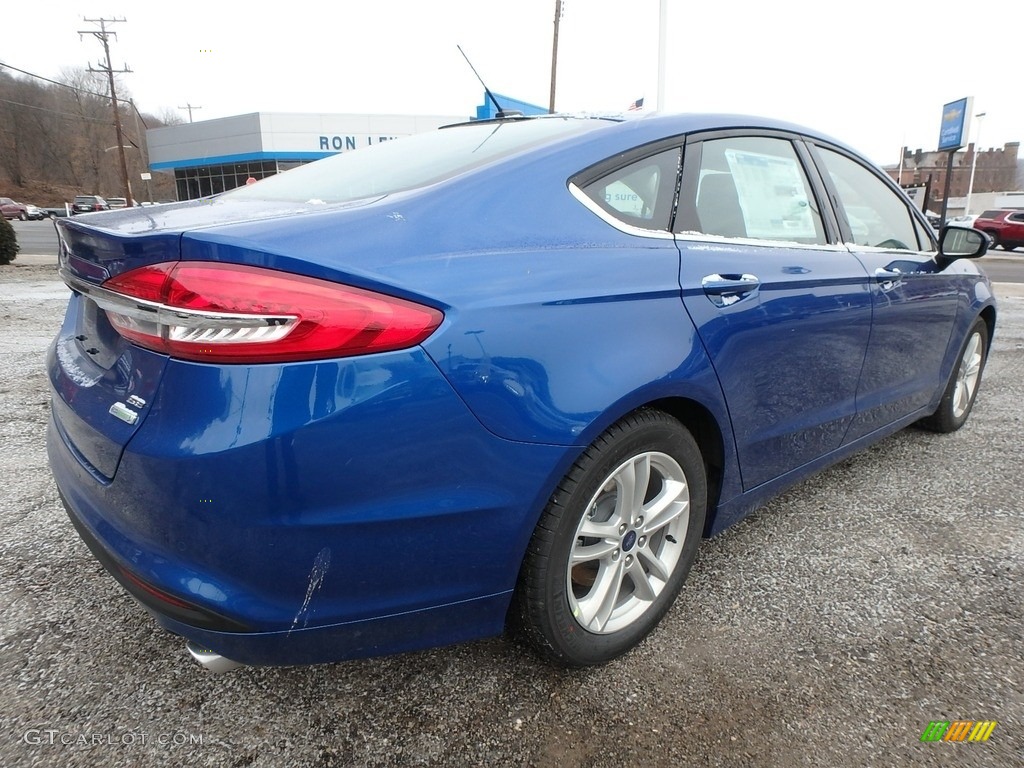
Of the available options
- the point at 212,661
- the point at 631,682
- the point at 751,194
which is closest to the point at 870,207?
the point at 751,194

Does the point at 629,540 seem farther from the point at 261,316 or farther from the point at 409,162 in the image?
the point at 409,162

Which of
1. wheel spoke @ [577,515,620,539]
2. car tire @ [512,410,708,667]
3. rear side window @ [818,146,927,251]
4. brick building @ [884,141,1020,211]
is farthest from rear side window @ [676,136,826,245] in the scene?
brick building @ [884,141,1020,211]

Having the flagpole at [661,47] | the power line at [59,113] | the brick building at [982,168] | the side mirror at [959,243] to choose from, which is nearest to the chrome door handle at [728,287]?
the side mirror at [959,243]

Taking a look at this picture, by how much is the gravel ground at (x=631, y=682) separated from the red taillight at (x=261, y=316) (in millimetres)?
997

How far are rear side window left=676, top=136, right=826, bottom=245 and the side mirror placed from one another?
114 centimetres

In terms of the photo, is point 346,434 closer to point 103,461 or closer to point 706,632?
point 103,461

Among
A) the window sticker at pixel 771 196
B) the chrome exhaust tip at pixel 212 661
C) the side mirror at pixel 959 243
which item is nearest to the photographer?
the chrome exhaust tip at pixel 212 661

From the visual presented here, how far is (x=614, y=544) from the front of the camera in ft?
5.98

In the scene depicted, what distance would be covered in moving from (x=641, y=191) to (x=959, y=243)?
7.32ft

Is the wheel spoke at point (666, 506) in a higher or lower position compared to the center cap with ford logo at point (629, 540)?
higher

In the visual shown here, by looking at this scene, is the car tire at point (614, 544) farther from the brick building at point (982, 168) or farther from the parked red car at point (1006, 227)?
the brick building at point (982, 168)

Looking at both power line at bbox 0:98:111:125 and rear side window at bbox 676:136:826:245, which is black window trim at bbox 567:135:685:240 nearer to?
rear side window at bbox 676:136:826:245

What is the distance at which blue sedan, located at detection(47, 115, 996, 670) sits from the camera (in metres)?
1.27

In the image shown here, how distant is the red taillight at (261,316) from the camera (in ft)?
4.12
